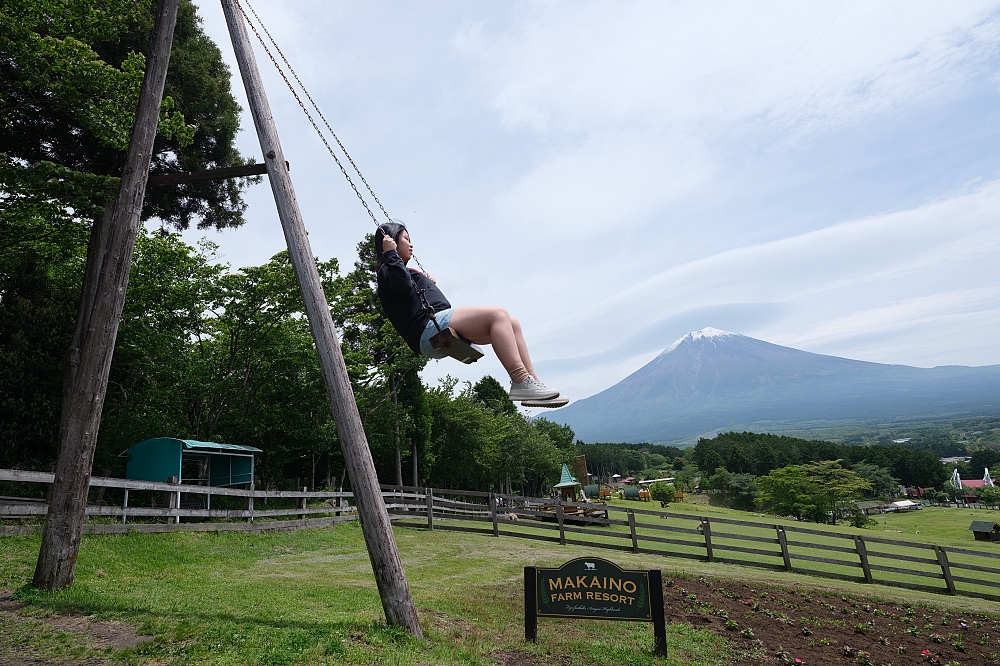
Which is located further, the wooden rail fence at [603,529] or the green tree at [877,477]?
the green tree at [877,477]

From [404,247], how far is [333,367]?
5.32 feet

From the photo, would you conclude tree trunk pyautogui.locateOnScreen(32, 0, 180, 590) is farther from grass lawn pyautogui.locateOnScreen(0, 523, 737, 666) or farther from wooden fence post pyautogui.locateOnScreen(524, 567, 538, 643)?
wooden fence post pyautogui.locateOnScreen(524, 567, 538, 643)

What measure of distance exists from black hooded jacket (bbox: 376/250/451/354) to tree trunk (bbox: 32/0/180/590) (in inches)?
138

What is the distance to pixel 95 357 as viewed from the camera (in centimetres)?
562

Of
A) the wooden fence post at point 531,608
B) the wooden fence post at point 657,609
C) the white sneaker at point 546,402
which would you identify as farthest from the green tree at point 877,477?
the white sneaker at point 546,402

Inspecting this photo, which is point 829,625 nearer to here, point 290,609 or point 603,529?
point 290,609

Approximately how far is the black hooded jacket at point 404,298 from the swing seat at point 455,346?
18 cm

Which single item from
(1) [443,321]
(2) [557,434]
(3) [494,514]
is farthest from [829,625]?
(2) [557,434]

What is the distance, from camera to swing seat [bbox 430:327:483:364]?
11.6 ft

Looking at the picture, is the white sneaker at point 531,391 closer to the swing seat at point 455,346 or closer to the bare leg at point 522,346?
the bare leg at point 522,346

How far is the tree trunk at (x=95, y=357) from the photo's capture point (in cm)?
534

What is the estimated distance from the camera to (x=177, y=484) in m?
10.5

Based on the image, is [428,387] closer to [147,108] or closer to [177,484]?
[177,484]

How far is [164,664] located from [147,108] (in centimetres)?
556
